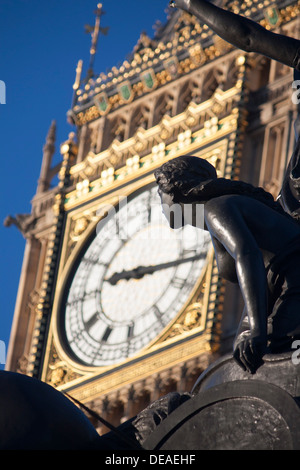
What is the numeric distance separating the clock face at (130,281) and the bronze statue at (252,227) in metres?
16.3

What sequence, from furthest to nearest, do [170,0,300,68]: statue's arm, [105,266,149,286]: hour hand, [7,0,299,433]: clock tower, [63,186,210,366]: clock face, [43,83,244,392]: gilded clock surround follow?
[105,266,149,286]: hour hand
[63,186,210,366]: clock face
[7,0,299,433]: clock tower
[43,83,244,392]: gilded clock surround
[170,0,300,68]: statue's arm

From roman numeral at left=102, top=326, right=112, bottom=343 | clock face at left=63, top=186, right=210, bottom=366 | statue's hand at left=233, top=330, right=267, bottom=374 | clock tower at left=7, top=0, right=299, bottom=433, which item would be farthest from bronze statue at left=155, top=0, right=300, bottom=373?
roman numeral at left=102, top=326, right=112, bottom=343

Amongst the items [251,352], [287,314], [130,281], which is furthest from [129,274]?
[251,352]

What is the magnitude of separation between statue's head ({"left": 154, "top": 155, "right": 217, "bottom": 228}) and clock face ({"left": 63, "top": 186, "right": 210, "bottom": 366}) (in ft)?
54.0

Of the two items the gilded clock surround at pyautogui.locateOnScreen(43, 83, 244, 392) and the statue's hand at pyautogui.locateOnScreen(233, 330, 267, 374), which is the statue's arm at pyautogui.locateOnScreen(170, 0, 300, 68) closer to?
the statue's hand at pyautogui.locateOnScreen(233, 330, 267, 374)

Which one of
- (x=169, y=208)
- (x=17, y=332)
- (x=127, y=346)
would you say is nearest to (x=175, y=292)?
(x=127, y=346)

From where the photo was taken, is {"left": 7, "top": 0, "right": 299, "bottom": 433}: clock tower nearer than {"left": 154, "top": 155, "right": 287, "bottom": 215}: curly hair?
No

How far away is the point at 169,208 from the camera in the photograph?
19.6ft

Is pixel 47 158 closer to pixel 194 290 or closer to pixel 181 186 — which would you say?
pixel 194 290

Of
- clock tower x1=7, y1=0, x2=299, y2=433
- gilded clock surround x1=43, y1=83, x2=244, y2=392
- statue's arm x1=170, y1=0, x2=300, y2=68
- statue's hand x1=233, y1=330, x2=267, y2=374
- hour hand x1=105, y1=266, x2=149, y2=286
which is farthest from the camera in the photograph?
hour hand x1=105, y1=266, x2=149, y2=286

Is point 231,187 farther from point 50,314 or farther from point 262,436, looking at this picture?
point 50,314

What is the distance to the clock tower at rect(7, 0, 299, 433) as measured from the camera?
2233 cm

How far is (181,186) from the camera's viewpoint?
19.5 ft

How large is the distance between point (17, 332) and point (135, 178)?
3145mm
